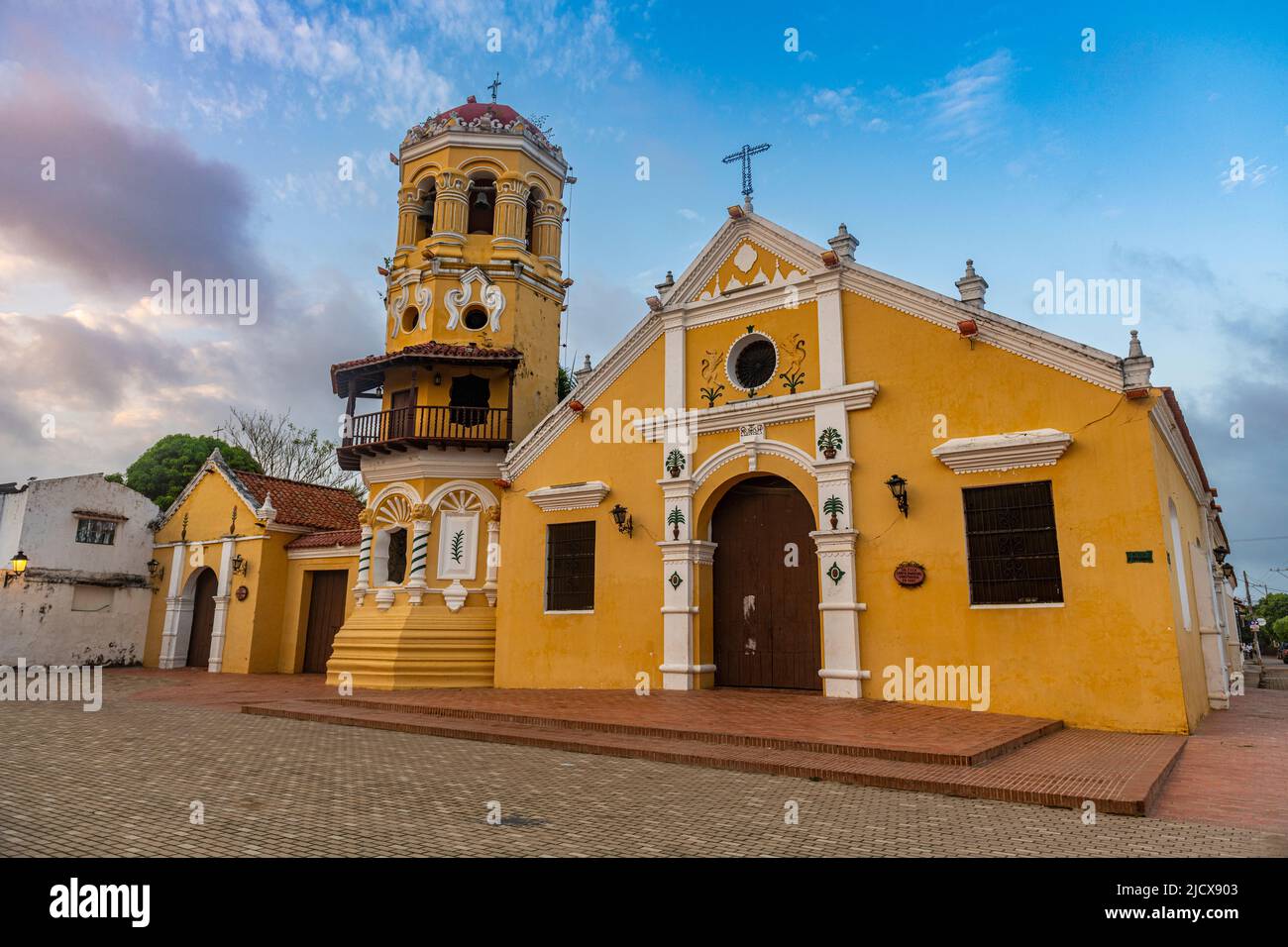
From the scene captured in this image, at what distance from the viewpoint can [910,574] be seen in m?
11.5

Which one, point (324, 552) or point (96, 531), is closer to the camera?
point (324, 552)

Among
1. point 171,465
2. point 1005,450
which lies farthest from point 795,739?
point 171,465

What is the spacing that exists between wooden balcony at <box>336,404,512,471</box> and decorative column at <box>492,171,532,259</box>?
13.5 ft

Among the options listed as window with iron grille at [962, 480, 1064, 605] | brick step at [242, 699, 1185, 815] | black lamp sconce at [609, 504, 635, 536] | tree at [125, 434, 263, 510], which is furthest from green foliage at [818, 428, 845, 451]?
tree at [125, 434, 263, 510]

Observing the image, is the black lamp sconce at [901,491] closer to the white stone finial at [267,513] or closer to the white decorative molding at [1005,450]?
the white decorative molding at [1005,450]

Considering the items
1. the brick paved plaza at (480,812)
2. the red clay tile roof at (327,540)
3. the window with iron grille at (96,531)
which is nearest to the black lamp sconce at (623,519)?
the brick paved plaza at (480,812)

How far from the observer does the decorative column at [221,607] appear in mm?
21609

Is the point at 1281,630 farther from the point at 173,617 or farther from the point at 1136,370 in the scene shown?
the point at 173,617

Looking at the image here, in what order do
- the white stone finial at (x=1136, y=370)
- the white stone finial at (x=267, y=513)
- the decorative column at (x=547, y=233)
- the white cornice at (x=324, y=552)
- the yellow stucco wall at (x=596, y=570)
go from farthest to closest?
the white stone finial at (x=267, y=513), the white cornice at (x=324, y=552), the decorative column at (x=547, y=233), the yellow stucco wall at (x=596, y=570), the white stone finial at (x=1136, y=370)

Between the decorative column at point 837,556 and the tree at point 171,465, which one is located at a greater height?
the tree at point 171,465

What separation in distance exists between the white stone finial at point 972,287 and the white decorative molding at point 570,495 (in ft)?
22.1

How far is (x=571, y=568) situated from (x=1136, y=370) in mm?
9489
